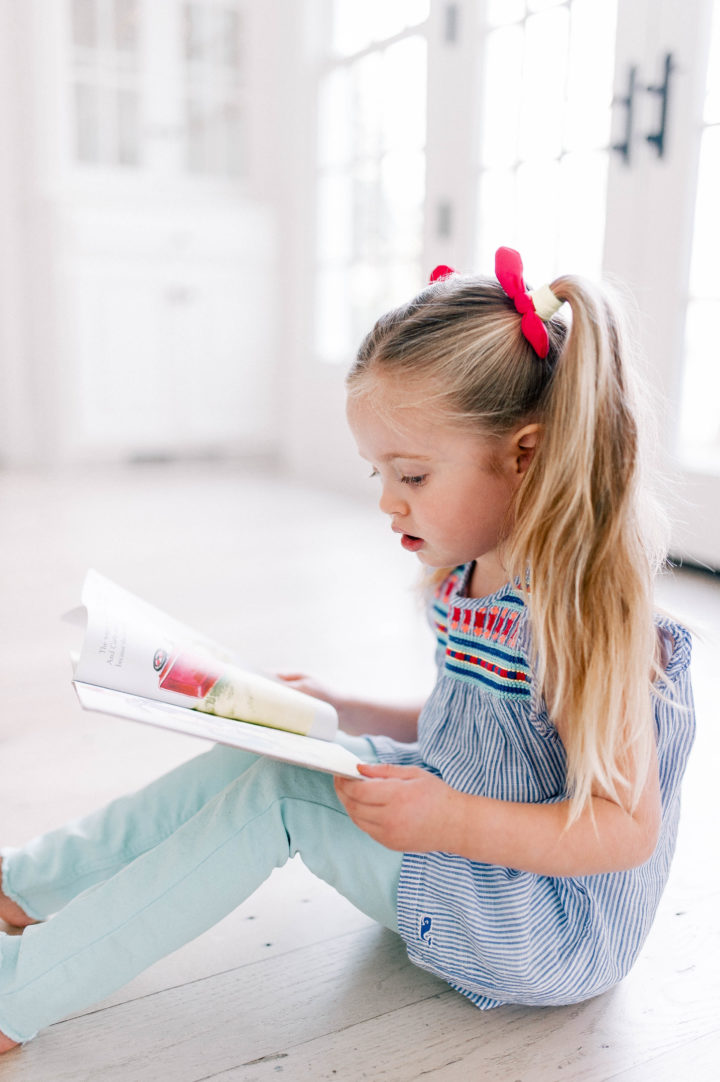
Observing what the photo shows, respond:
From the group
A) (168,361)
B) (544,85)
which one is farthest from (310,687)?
(168,361)

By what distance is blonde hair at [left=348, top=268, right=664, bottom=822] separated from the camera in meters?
0.63

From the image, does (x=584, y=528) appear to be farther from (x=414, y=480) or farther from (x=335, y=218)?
(x=335, y=218)

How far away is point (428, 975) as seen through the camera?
0.79 m

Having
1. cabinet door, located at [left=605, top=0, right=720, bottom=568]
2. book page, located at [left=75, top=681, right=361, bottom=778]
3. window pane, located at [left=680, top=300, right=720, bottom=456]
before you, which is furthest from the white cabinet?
book page, located at [left=75, top=681, right=361, bottom=778]

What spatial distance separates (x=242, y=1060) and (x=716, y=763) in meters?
0.72

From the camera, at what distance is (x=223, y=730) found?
61 centimetres

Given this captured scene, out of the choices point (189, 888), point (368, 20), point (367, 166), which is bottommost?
point (189, 888)

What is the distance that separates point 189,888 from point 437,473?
0.34 metres

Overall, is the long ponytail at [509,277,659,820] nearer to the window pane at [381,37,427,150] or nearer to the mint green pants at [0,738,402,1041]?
the mint green pants at [0,738,402,1041]

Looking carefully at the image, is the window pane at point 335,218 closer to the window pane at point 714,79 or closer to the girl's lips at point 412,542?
the window pane at point 714,79

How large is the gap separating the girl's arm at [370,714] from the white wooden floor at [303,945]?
0.16m

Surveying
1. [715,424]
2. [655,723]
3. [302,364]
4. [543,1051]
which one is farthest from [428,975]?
[302,364]

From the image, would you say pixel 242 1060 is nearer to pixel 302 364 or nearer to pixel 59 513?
pixel 59 513

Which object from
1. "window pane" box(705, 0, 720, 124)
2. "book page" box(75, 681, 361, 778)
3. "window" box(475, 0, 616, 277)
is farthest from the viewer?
"window" box(475, 0, 616, 277)
